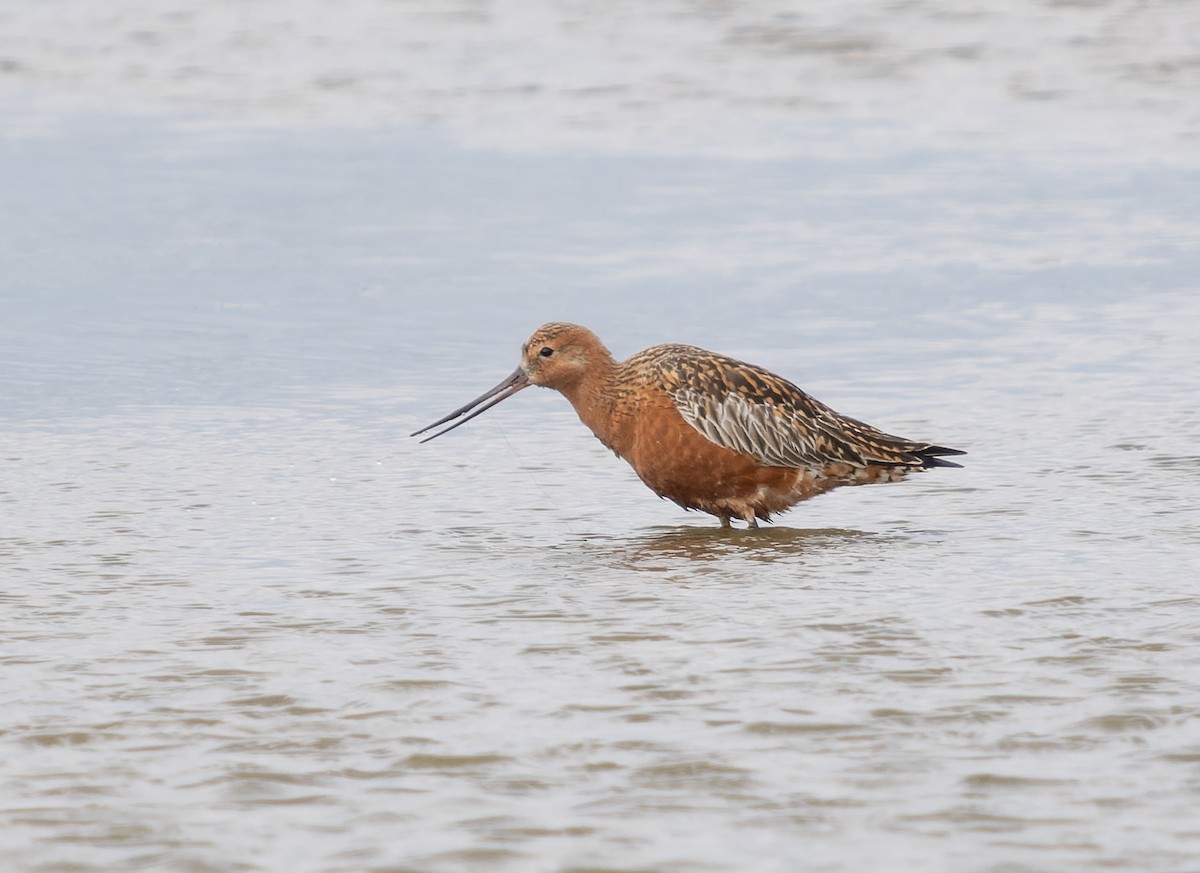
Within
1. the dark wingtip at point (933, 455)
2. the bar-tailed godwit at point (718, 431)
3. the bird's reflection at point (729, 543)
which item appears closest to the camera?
the bird's reflection at point (729, 543)

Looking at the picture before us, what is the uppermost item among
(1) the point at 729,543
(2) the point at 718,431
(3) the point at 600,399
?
(3) the point at 600,399

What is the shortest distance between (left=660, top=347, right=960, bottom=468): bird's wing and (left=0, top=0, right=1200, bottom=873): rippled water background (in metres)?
0.28

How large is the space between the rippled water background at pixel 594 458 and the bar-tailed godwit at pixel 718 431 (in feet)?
0.65

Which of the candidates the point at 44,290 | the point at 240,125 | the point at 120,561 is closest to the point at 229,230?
the point at 44,290

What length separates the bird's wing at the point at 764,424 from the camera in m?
8.32

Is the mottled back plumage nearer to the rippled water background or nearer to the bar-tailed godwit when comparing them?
the bar-tailed godwit

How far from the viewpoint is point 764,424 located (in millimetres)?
8438

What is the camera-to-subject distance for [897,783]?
4.84 metres

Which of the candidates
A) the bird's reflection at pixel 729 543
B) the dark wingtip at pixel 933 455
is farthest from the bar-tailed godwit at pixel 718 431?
the bird's reflection at pixel 729 543

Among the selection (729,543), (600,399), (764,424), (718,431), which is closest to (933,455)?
(764,424)

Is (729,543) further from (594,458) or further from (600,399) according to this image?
(594,458)

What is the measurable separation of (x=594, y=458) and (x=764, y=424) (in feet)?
3.73

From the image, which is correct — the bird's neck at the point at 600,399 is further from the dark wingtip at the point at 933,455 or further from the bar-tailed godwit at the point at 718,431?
the dark wingtip at the point at 933,455

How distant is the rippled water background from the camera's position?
4.84 metres
